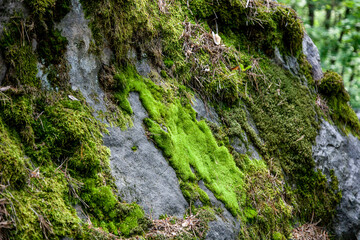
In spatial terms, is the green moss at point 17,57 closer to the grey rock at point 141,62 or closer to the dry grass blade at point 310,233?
the grey rock at point 141,62

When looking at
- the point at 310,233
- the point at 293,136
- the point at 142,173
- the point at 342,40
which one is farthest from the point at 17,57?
the point at 342,40

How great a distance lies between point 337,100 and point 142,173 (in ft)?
16.2

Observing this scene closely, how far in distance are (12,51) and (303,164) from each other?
452 centimetres

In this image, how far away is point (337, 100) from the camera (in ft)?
20.5

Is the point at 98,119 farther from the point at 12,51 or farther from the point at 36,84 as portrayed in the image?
the point at 12,51

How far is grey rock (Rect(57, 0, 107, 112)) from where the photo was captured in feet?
9.75

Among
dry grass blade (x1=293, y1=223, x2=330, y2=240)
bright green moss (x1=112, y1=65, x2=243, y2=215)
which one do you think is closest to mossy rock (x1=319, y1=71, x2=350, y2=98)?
dry grass blade (x1=293, y1=223, x2=330, y2=240)

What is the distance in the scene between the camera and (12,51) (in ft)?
8.03

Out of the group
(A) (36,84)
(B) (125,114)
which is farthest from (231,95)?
(A) (36,84)

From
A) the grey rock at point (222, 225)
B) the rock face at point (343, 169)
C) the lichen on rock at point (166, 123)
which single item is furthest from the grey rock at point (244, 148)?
the rock face at point (343, 169)

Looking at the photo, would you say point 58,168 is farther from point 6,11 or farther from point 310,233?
point 310,233

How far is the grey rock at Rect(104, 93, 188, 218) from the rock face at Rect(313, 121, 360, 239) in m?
3.17

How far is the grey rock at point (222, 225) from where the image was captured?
320 centimetres

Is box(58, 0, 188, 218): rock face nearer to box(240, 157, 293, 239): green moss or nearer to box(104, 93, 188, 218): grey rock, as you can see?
box(104, 93, 188, 218): grey rock
